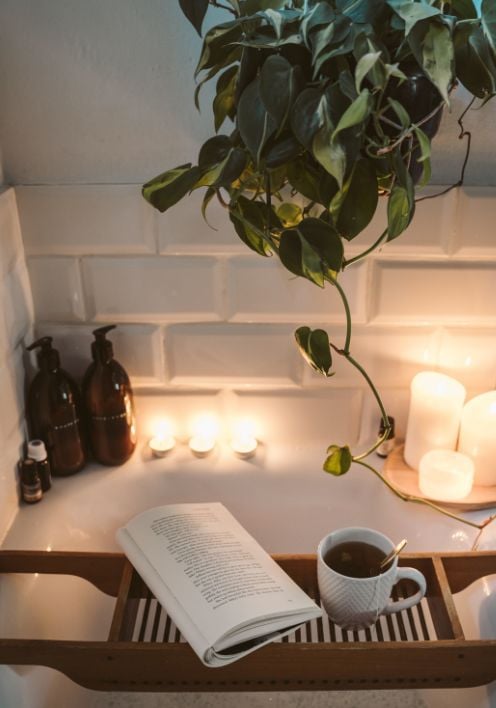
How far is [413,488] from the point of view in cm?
106

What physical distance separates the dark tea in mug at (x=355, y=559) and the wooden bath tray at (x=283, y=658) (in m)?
0.07

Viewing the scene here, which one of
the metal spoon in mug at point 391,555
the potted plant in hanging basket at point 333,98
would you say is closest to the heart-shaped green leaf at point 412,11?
the potted plant in hanging basket at point 333,98

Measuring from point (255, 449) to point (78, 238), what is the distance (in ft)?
1.41

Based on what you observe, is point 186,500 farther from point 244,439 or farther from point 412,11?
point 412,11

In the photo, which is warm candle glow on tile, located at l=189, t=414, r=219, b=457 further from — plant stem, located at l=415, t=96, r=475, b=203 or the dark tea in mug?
plant stem, located at l=415, t=96, r=475, b=203

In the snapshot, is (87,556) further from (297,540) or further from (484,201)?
(484,201)

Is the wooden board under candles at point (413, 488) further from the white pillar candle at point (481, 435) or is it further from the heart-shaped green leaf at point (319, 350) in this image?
the heart-shaped green leaf at point (319, 350)

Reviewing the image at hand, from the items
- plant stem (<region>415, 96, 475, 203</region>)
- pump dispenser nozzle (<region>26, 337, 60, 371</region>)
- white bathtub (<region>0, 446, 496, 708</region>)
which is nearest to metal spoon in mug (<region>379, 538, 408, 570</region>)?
white bathtub (<region>0, 446, 496, 708</region>)

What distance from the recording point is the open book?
75 centimetres

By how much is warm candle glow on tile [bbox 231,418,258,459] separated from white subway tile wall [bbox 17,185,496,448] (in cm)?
4

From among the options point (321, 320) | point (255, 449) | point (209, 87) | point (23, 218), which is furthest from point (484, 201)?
point (23, 218)

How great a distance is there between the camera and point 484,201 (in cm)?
99

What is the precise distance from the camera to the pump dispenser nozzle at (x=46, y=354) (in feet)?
3.29

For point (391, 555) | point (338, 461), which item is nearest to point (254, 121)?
point (338, 461)
